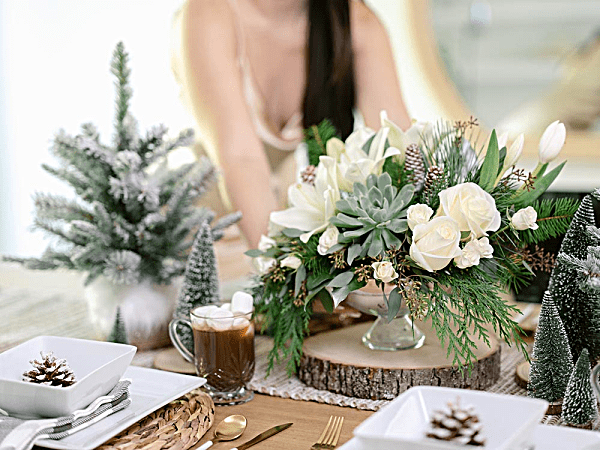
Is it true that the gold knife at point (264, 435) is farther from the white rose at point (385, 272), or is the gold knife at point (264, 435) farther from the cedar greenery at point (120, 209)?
the cedar greenery at point (120, 209)

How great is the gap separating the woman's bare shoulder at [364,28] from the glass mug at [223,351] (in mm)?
957

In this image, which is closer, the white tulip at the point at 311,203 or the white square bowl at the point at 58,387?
the white square bowl at the point at 58,387

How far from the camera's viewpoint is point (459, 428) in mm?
712

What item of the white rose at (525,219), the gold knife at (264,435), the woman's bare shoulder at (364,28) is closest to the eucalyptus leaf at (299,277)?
the gold knife at (264,435)

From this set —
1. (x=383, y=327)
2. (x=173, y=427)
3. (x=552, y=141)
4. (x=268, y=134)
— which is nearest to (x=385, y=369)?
(x=383, y=327)

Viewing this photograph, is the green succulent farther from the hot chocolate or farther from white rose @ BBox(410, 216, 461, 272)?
the hot chocolate

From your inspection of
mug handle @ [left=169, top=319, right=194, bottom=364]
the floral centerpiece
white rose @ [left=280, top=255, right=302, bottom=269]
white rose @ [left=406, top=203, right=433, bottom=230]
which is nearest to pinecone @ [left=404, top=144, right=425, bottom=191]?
the floral centerpiece

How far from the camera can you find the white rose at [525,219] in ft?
3.33

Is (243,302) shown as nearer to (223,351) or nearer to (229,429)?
(223,351)

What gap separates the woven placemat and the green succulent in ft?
0.97

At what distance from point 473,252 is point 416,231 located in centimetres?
9

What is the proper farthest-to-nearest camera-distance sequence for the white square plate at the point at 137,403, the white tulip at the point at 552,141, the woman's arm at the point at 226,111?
the woman's arm at the point at 226,111
the white tulip at the point at 552,141
the white square plate at the point at 137,403

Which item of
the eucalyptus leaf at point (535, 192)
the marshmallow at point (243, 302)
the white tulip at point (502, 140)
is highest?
the white tulip at point (502, 140)

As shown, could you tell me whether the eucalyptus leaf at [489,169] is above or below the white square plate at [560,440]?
above
